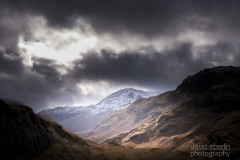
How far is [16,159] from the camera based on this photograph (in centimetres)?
2828

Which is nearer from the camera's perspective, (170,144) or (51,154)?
(51,154)

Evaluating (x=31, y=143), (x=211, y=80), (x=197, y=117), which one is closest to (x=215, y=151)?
(x=31, y=143)

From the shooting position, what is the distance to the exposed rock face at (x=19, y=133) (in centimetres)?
2858

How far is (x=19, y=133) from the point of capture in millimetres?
30719

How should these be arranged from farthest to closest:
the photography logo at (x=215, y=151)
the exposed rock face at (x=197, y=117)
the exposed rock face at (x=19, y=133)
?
1. the exposed rock face at (x=197, y=117)
2. the photography logo at (x=215, y=151)
3. the exposed rock face at (x=19, y=133)

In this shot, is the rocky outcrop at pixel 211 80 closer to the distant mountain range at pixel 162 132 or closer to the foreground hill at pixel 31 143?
the distant mountain range at pixel 162 132

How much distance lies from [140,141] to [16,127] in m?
88.2

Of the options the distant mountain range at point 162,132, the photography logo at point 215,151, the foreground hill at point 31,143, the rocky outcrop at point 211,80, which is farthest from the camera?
the rocky outcrop at point 211,80

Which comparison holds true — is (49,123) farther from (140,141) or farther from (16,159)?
(140,141)

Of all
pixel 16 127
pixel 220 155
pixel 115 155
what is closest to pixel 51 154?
pixel 16 127

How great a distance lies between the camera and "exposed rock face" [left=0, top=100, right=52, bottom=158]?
28.6m

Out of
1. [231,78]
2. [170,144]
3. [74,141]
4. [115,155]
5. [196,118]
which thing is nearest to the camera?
[115,155]

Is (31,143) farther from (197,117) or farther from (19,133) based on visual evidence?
(197,117)

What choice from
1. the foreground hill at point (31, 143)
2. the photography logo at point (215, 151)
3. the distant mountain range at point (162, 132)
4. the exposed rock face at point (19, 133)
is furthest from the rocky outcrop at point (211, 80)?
the exposed rock face at point (19, 133)
